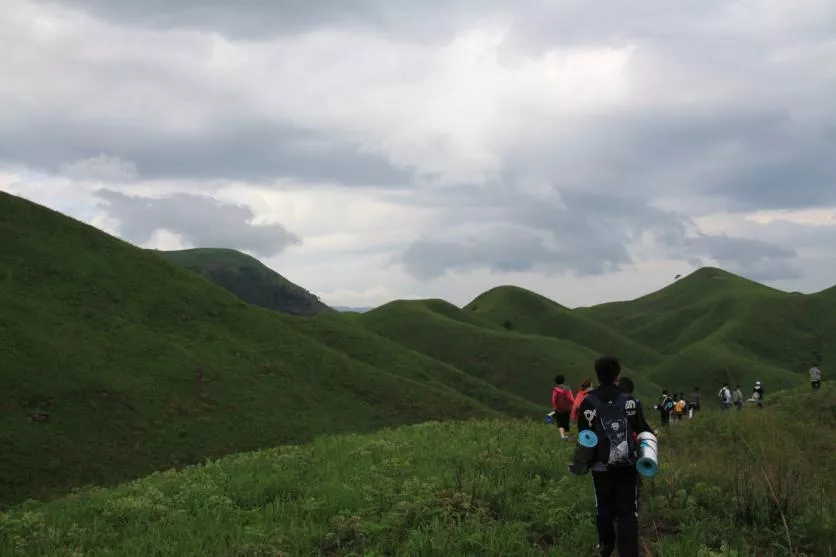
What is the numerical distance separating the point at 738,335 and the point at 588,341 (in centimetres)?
3705

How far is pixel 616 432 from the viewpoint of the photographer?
8.19m

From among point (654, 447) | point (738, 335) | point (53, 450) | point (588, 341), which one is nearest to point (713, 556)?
point (654, 447)

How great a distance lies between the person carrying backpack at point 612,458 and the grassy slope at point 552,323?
15422cm

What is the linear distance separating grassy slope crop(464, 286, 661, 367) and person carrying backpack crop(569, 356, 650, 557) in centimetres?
15422

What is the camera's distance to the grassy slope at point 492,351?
372 ft

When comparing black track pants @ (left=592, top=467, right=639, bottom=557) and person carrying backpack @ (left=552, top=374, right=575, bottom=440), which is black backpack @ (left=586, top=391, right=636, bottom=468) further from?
person carrying backpack @ (left=552, top=374, right=575, bottom=440)

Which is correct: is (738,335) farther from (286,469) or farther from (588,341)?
(286,469)

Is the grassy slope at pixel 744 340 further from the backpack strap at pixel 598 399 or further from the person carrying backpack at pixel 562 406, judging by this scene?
the backpack strap at pixel 598 399

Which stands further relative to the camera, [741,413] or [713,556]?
[741,413]

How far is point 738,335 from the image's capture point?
165000 millimetres

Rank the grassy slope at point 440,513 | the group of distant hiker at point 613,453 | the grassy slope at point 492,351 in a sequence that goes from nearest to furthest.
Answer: the group of distant hiker at point 613,453, the grassy slope at point 440,513, the grassy slope at point 492,351

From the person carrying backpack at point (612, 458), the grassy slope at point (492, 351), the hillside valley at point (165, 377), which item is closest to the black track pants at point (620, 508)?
the person carrying backpack at point (612, 458)

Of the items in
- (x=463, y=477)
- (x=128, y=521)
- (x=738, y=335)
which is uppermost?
(x=738, y=335)

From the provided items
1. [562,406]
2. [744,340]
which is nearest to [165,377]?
[562,406]
